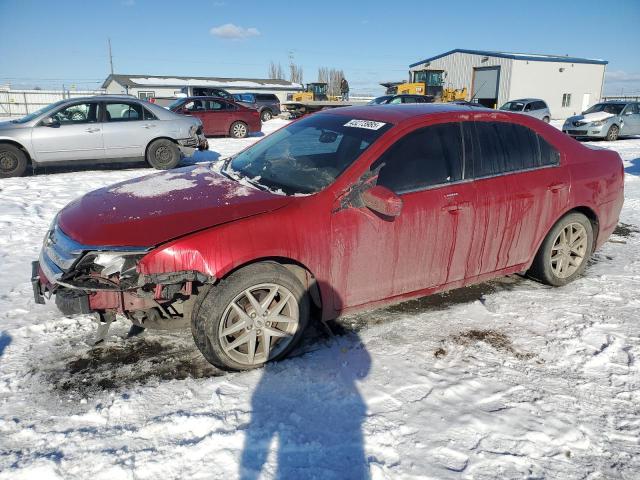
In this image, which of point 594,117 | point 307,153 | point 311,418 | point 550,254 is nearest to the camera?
point 311,418

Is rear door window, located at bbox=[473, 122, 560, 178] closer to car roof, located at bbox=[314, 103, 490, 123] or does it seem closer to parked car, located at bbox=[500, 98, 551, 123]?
car roof, located at bbox=[314, 103, 490, 123]

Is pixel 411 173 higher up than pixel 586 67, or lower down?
lower down

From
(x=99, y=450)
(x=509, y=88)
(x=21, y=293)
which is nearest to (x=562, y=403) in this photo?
(x=99, y=450)

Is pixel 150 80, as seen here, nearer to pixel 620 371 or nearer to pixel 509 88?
pixel 509 88

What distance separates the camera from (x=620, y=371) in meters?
3.23

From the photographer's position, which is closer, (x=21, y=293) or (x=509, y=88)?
(x=21, y=293)

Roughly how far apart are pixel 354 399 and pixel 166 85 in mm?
48240

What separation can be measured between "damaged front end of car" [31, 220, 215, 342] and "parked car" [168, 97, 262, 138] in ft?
47.7

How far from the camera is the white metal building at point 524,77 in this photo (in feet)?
120

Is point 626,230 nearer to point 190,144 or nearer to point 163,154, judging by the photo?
point 190,144

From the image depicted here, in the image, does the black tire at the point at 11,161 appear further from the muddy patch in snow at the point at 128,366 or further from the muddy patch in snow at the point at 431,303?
the muddy patch in snow at the point at 431,303

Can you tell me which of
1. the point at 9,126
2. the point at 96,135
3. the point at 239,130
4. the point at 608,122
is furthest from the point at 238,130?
the point at 608,122

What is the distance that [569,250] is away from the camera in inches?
181

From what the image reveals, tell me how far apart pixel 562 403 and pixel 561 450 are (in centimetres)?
44
